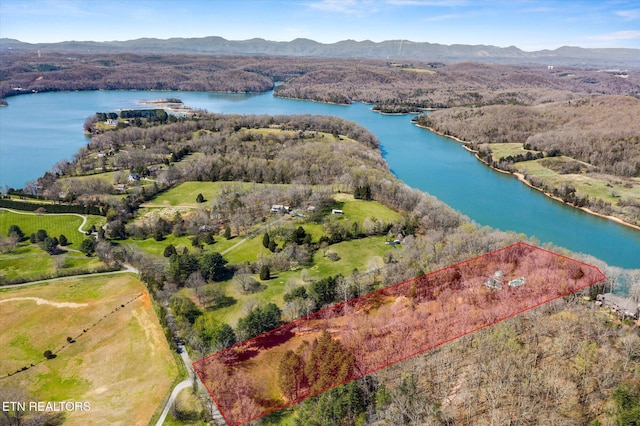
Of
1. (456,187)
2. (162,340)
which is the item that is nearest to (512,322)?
(162,340)

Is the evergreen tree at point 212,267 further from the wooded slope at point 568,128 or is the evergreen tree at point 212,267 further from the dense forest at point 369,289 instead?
the wooded slope at point 568,128

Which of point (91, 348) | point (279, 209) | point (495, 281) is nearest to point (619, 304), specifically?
point (495, 281)

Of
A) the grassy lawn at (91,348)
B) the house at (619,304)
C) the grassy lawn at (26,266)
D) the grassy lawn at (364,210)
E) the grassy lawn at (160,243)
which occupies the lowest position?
the grassy lawn at (91,348)

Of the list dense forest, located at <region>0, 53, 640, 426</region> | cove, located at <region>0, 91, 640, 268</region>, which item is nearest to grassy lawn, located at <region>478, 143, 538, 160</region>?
dense forest, located at <region>0, 53, 640, 426</region>

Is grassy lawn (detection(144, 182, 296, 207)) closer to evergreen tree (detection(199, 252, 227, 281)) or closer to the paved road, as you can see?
evergreen tree (detection(199, 252, 227, 281))

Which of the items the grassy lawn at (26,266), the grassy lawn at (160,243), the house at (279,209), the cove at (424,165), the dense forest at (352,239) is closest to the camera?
the dense forest at (352,239)

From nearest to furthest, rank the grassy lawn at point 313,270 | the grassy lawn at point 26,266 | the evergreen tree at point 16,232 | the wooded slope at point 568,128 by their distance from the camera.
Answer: the grassy lawn at point 313,270
the grassy lawn at point 26,266
the evergreen tree at point 16,232
the wooded slope at point 568,128


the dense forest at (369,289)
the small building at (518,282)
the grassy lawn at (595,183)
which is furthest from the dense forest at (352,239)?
the grassy lawn at (595,183)
